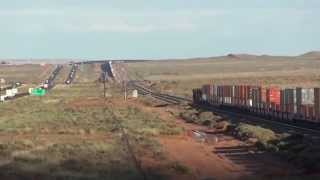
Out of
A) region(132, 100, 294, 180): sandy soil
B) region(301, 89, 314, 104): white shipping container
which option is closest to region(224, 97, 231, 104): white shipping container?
region(301, 89, 314, 104): white shipping container

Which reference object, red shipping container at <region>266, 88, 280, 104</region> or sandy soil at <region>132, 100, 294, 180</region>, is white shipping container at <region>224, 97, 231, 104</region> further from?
sandy soil at <region>132, 100, 294, 180</region>

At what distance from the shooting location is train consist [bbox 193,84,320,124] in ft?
149

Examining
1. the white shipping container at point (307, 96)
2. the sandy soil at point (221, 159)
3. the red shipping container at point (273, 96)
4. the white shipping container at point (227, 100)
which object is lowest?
the white shipping container at point (227, 100)

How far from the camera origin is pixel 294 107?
48.3 meters

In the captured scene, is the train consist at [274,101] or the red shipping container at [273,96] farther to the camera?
the red shipping container at [273,96]

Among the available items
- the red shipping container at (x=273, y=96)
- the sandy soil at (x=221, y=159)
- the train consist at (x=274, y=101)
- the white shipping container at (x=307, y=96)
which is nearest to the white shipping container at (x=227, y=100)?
the train consist at (x=274, y=101)

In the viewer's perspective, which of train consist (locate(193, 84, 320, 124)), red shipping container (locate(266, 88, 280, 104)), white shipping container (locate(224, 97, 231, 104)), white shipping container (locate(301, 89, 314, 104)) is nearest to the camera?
train consist (locate(193, 84, 320, 124))

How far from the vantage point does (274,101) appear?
54.9 metres

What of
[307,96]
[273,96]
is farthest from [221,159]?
[273,96]

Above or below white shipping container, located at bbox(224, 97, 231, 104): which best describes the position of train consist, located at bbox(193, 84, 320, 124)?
above

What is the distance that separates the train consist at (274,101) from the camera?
4528cm

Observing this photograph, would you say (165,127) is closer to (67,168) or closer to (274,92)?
(274,92)

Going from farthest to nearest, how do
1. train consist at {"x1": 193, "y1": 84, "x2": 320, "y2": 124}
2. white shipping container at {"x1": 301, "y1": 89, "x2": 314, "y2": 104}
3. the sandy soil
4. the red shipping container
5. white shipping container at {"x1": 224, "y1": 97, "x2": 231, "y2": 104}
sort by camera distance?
1. white shipping container at {"x1": 224, "y1": 97, "x2": 231, "y2": 104}
2. the red shipping container
3. white shipping container at {"x1": 301, "y1": 89, "x2": 314, "y2": 104}
4. train consist at {"x1": 193, "y1": 84, "x2": 320, "y2": 124}
5. the sandy soil

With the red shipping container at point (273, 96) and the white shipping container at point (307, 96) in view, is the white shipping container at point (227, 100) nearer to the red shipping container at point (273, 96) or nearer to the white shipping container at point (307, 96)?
the red shipping container at point (273, 96)
